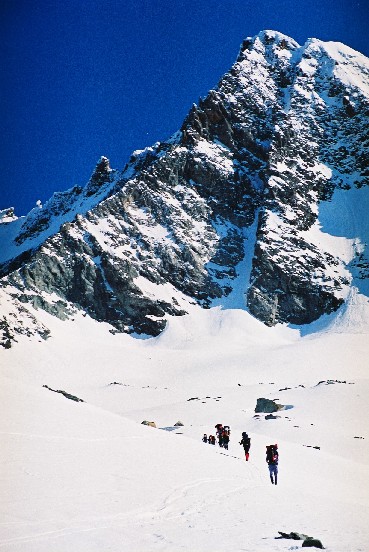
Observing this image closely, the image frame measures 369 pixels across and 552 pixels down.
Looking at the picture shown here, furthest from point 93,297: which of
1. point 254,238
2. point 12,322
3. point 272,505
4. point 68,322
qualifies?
point 272,505

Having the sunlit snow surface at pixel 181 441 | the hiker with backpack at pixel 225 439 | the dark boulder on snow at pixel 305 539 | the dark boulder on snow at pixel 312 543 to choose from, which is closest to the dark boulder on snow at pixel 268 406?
the sunlit snow surface at pixel 181 441

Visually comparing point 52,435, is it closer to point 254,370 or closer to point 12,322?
point 254,370

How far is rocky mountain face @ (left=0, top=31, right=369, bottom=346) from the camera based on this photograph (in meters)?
102

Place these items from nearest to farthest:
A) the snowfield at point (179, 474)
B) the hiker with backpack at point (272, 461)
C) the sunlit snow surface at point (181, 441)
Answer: the snowfield at point (179, 474)
the sunlit snow surface at point (181, 441)
the hiker with backpack at point (272, 461)

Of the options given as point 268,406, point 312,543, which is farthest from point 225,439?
point 312,543

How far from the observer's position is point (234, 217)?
124 meters

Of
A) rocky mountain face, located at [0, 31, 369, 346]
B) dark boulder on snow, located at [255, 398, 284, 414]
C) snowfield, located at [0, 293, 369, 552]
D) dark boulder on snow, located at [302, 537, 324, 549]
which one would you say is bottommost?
dark boulder on snow, located at [302, 537, 324, 549]

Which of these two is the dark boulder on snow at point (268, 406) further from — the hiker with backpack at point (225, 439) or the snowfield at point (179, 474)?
the hiker with backpack at point (225, 439)

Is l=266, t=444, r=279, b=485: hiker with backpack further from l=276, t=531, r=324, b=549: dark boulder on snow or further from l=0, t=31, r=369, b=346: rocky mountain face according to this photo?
l=0, t=31, r=369, b=346: rocky mountain face

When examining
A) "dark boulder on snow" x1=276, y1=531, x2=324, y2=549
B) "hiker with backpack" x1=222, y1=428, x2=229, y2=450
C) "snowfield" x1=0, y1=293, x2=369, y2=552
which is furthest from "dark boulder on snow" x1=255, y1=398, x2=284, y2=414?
"dark boulder on snow" x1=276, y1=531, x2=324, y2=549

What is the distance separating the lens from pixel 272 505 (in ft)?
36.7

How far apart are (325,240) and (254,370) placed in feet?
187

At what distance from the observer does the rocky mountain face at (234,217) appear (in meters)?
102

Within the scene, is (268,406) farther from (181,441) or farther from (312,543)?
(312,543)
